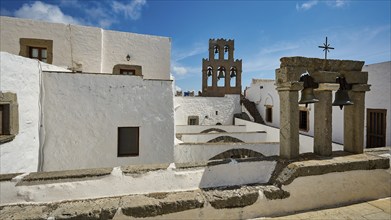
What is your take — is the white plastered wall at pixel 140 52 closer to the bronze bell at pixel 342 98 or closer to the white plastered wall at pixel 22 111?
the white plastered wall at pixel 22 111

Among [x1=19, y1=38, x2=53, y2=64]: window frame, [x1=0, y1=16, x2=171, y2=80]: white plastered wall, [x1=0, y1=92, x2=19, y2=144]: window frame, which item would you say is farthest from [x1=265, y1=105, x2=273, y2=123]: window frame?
[x1=0, y1=92, x2=19, y2=144]: window frame

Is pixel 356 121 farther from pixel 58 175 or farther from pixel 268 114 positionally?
pixel 268 114

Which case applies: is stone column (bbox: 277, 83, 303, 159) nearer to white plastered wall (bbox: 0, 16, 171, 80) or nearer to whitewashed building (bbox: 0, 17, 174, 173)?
whitewashed building (bbox: 0, 17, 174, 173)

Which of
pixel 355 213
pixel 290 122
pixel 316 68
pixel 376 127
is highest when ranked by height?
pixel 316 68

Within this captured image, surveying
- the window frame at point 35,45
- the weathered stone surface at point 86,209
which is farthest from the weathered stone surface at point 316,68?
the window frame at point 35,45

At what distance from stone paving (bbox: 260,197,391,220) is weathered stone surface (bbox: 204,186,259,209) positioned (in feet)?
1.33

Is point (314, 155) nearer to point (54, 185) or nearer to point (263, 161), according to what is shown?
point (263, 161)

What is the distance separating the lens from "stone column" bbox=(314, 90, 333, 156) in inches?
120

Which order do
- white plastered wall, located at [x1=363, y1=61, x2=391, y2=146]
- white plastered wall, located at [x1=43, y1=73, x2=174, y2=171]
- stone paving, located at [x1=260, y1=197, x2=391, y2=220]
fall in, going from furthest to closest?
white plastered wall, located at [x1=363, y1=61, x2=391, y2=146] < white plastered wall, located at [x1=43, y1=73, x2=174, y2=171] < stone paving, located at [x1=260, y1=197, x2=391, y2=220]

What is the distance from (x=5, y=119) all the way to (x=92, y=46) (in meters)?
5.37

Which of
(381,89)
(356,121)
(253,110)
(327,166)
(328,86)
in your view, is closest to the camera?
(327,166)

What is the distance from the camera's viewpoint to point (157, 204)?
2029 mm

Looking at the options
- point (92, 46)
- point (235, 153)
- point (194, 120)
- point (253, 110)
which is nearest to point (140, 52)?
point (92, 46)

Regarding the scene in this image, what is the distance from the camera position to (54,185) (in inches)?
84.9
